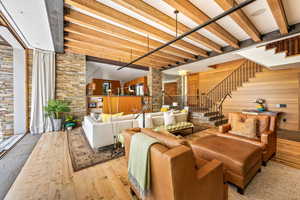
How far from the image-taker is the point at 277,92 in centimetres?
444

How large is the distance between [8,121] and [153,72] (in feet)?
20.7

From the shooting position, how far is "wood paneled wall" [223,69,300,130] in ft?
13.6

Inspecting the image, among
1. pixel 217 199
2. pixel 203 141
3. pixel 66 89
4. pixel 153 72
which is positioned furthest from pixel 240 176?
pixel 153 72

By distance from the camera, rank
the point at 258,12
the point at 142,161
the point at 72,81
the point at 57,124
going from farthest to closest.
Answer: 1. the point at 72,81
2. the point at 57,124
3. the point at 258,12
4. the point at 142,161

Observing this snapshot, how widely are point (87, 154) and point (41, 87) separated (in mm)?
3376

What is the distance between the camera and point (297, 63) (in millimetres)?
3674

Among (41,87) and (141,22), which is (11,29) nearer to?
(41,87)

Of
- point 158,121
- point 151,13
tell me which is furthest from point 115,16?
point 158,121

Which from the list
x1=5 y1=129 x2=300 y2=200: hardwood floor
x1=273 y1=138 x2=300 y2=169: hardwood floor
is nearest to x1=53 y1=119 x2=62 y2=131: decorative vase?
x1=5 y1=129 x2=300 y2=200: hardwood floor

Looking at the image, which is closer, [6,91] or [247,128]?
[247,128]

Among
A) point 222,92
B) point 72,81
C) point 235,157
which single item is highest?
point 72,81

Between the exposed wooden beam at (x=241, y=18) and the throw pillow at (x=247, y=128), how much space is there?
2.14 meters

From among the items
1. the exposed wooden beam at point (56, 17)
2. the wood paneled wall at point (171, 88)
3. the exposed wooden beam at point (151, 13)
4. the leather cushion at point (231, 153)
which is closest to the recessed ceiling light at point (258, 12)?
the exposed wooden beam at point (151, 13)

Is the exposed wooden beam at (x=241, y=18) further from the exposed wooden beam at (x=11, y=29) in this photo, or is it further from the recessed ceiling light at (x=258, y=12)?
the exposed wooden beam at (x=11, y=29)
